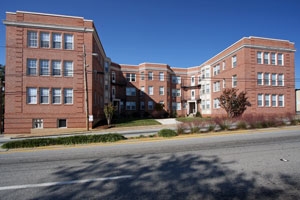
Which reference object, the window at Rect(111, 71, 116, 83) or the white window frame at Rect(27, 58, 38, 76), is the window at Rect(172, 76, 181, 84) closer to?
the window at Rect(111, 71, 116, 83)

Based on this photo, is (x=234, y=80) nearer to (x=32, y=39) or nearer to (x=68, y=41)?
(x=68, y=41)

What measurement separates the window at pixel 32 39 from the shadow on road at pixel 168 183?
18088 millimetres

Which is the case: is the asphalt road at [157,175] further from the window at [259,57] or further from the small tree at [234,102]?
the window at [259,57]

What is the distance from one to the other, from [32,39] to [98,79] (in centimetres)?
850

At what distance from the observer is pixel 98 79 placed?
23.9 m

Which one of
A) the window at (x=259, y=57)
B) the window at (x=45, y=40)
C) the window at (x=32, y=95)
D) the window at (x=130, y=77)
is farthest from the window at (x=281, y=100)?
the window at (x=32, y=95)

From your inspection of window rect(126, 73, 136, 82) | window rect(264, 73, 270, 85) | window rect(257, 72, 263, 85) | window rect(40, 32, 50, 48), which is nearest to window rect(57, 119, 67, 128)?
window rect(40, 32, 50, 48)

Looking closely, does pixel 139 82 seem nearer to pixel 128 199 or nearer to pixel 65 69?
pixel 65 69

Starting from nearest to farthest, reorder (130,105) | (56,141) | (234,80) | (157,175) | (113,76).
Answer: (157,175)
(56,141)
(234,80)
(113,76)
(130,105)

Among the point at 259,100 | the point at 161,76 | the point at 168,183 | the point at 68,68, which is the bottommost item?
the point at 168,183

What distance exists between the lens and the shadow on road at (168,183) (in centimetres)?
336

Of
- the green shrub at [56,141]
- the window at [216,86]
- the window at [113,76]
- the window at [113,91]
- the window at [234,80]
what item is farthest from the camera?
the window at [113,76]

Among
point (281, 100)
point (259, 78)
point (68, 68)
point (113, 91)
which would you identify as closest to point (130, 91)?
point (113, 91)

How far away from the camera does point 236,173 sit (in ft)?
14.4
